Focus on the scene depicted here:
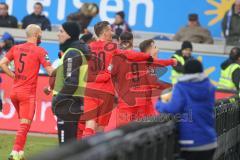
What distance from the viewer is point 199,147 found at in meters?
9.64

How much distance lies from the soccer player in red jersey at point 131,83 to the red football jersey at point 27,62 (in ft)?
3.69

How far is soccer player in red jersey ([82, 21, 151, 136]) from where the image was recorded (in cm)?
1369

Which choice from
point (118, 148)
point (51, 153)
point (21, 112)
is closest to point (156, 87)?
point (21, 112)

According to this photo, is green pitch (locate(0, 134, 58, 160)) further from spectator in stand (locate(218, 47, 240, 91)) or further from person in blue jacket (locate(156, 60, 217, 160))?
person in blue jacket (locate(156, 60, 217, 160))

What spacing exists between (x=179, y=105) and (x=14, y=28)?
13266 mm

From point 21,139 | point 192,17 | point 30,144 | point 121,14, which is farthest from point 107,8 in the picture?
point 21,139

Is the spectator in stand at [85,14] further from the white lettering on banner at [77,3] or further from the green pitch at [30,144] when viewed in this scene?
the green pitch at [30,144]

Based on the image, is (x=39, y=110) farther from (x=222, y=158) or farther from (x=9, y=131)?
(x=222, y=158)

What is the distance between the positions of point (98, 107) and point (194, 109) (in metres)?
4.54

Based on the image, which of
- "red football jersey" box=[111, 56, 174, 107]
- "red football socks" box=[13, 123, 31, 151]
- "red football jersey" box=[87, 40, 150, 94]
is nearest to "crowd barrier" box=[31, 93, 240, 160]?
"red football jersey" box=[111, 56, 174, 107]

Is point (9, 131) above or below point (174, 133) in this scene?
below

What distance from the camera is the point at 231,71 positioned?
19.3 m

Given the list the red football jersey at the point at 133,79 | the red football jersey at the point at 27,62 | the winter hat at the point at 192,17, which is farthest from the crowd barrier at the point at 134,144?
the winter hat at the point at 192,17

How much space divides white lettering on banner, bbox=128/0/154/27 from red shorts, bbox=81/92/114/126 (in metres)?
8.49
